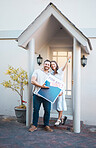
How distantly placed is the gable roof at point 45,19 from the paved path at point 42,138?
2.11 meters

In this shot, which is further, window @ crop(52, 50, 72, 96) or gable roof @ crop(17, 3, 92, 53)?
→ window @ crop(52, 50, 72, 96)

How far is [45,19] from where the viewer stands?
4145 mm

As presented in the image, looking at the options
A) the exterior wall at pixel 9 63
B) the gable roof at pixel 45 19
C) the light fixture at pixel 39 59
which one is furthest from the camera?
the exterior wall at pixel 9 63

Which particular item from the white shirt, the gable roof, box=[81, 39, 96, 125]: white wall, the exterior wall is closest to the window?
box=[81, 39, 96, 125]: white wall

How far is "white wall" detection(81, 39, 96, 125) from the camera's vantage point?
5.66 meters

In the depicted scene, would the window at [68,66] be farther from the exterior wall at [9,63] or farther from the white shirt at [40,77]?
the white shirt at [40,77]

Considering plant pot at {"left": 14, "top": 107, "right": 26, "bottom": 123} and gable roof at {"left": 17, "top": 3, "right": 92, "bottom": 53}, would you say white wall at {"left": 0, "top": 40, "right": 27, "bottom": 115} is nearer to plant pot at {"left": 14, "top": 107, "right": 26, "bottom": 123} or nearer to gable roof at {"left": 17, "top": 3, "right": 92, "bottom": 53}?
plant pot at {"left": 14, "top": 107, "right": 26, "bottom": 123}

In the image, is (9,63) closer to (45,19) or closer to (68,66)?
(68,66)

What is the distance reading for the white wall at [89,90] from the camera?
566 cm

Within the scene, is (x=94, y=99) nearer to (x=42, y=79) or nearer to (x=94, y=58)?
(x=94, y=58)

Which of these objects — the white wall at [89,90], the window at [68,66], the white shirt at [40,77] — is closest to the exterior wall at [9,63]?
the window at [68,66]

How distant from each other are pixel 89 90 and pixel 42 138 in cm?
274

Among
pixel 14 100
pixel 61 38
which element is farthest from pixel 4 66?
pixel 61 38

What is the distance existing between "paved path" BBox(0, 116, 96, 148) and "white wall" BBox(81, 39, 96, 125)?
167cm
